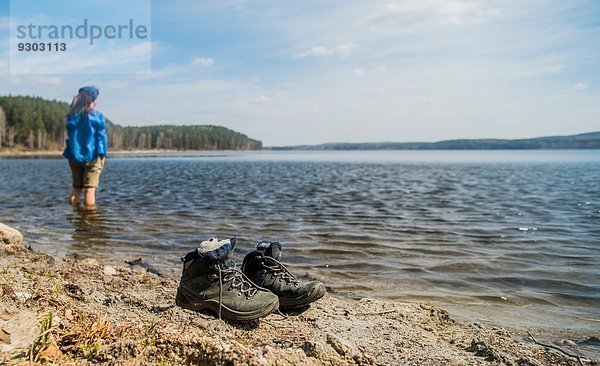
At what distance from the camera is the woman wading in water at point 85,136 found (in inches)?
420

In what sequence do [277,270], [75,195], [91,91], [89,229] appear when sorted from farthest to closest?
[75,195] < [91,91] < [89,229] < [277,270]

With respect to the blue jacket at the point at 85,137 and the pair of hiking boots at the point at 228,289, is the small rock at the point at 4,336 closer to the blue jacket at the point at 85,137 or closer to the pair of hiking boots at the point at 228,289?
the pair of hiking boots at the point at 228,289

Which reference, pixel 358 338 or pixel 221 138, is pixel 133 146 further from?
pixel 358 338

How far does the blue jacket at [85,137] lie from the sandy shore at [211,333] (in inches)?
Result: 283

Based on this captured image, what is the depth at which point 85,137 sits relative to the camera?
1088 cm

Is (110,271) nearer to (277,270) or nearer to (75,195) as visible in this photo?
(277,270)

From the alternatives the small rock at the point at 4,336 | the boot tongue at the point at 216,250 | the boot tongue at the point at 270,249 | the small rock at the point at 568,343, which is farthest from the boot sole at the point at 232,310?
the small rock at the point at 568,343

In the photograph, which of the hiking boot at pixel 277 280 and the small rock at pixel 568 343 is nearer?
the small rock at pixel 568 343

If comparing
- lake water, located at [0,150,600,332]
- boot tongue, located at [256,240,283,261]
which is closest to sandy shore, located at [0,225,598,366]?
boot tongue, located at [256,240,283,261]

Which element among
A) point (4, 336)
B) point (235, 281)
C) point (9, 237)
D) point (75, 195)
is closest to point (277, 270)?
A: point (235, 281)

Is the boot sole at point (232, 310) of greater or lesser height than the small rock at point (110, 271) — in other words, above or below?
above

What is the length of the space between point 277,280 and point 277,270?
0.14 m

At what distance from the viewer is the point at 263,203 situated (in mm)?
14516

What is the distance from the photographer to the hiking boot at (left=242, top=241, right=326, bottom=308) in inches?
146
